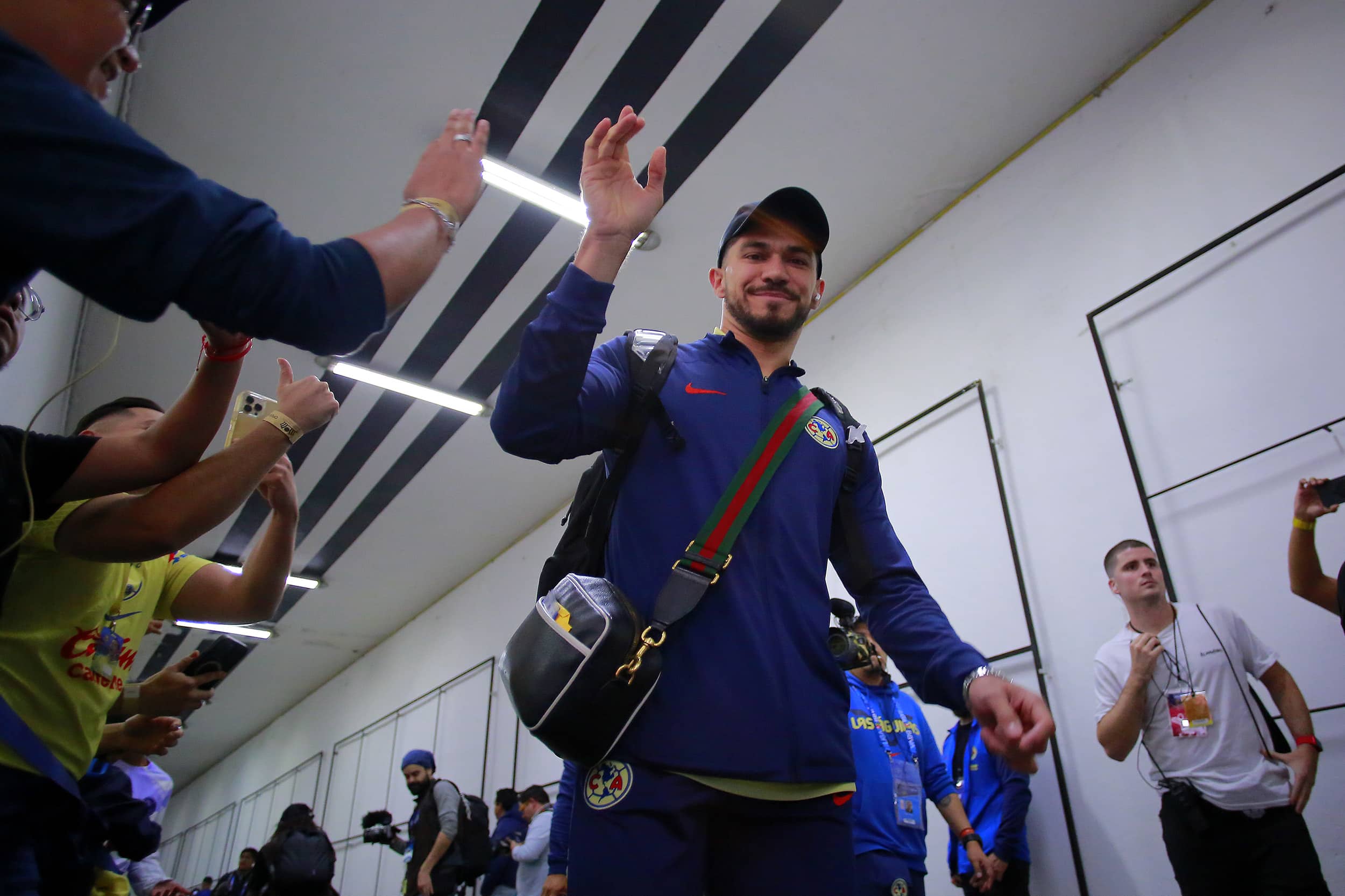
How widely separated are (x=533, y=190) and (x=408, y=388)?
2389 millimetres

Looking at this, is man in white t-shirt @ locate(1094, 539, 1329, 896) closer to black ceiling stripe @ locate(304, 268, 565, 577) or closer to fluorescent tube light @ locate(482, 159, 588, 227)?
fluorescent tube light @ locate(482, 159, 588, 227)

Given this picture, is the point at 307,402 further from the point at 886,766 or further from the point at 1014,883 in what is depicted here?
the point at 1014,883

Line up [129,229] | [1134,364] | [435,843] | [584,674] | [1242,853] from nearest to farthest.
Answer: [129,229]
[584,674]
[1242,853]
[1134,364]
[435,843]

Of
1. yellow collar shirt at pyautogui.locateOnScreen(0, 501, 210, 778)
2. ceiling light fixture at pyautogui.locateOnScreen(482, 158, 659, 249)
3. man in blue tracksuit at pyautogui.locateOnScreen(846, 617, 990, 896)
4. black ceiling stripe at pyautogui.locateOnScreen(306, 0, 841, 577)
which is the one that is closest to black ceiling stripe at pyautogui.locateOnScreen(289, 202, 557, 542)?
ceiling light fixture at pyautogui.locateOnScreen(482, 158, 659, 249)

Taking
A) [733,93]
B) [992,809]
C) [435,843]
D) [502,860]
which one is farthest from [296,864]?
[733,93]

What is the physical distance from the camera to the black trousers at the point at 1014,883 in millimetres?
3037

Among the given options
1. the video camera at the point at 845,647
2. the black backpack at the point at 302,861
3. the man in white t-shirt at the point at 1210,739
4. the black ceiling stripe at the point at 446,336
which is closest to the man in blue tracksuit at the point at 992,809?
the man in white t-shirt at the point at 1210,739

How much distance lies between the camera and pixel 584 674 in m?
0.96

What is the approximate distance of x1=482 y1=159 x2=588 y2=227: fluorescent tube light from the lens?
175 inches

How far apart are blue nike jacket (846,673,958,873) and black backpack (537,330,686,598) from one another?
5.06 feet

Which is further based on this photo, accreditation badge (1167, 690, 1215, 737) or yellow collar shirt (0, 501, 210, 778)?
accreditation badge (1167, 690, 1215, 737)

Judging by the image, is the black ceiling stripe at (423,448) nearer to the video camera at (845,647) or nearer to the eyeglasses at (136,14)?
the video camera at (845,647)

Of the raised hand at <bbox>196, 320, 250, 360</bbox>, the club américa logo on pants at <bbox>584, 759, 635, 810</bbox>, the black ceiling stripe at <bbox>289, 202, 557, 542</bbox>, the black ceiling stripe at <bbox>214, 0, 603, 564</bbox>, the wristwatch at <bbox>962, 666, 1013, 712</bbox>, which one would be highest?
the black ceiling stripe at <bbox>289, 202, 557, 542</bbox>

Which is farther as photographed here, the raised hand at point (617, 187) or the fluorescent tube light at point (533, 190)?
the fluorescent tube light at point (533, 190)
